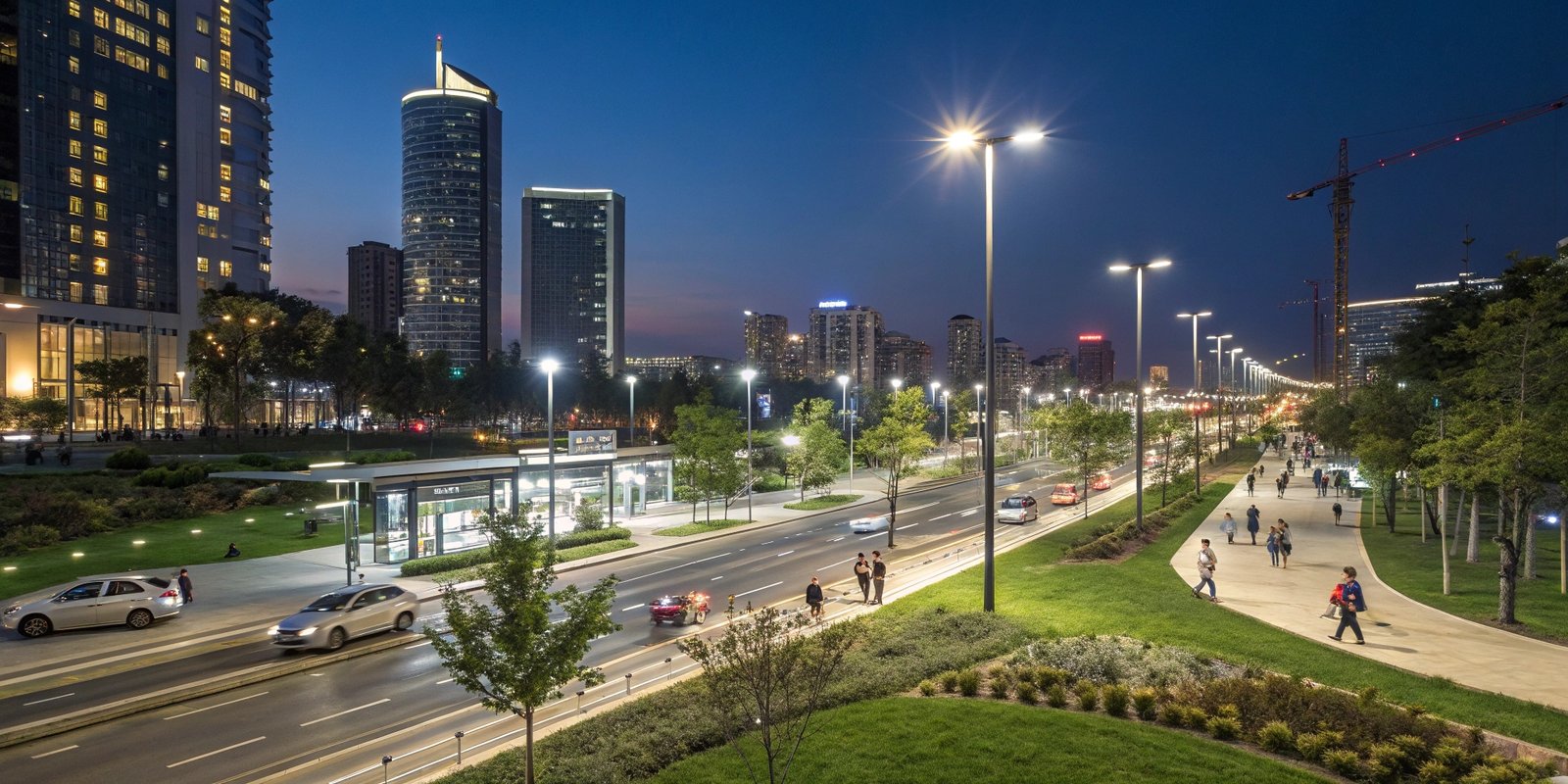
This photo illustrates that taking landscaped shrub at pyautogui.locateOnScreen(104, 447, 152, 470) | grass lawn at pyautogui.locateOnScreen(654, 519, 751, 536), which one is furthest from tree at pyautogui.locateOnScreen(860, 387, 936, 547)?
landscaped shrub at pyautogui.locateOnScreen(104, 447, 152, 470)

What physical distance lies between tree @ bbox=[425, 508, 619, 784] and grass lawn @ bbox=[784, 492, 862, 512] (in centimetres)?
3712

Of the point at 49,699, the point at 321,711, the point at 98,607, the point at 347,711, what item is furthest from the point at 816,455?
the point at 49,699

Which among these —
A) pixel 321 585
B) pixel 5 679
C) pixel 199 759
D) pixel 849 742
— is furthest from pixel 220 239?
pixel 849 742

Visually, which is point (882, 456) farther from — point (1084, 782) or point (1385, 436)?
point (1084, 782)

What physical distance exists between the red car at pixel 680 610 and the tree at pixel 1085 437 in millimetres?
24836

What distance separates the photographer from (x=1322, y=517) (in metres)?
39.3

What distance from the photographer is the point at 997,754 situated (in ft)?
35.7

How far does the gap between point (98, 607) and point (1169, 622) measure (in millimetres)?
27487

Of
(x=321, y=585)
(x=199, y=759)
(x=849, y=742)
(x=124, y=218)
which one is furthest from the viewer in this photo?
(x=124, y=218)

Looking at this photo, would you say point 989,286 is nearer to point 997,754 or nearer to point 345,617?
point 997,754

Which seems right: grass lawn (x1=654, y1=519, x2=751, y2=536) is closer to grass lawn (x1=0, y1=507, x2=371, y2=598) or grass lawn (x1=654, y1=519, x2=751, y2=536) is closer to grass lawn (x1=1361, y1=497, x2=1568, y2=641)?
grass lawn (x1=0, y1=507, x2=371, y2=598)

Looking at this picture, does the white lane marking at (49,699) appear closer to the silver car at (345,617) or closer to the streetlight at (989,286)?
the silver car at (345,617)

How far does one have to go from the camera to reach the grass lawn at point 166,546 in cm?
2759

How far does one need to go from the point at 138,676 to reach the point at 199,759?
6.77 m
